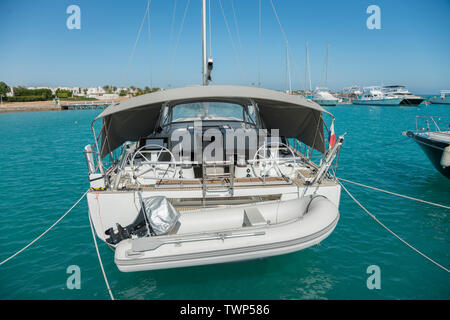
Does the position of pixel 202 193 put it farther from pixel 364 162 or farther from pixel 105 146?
pixel 364 162

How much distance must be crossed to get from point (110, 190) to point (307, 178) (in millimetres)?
3507

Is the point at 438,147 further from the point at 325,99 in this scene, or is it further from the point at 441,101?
the point at 441,101

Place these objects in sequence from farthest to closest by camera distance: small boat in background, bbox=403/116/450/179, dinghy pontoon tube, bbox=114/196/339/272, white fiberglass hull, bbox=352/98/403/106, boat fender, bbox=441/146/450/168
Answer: white fiberglass hull, bbox=352/98/403/106 < small boat in background, bbox=403/116/450/179 < boat fender, bbox=441/146/450/168 < dinghy pontoon tube, bbox=114/196/339/272

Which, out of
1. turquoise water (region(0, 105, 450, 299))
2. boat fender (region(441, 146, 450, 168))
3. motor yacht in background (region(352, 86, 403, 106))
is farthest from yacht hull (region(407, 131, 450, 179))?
motor yacht in background (region(352, 86, 403, 106))

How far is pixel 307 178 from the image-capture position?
5.07m

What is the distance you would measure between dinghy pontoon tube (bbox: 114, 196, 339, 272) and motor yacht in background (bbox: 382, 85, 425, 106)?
212ft

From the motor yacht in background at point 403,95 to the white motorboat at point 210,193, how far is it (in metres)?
62.3

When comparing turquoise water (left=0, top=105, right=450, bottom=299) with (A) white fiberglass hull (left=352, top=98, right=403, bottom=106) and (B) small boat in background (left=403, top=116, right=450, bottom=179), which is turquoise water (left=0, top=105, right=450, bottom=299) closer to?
(B) small boat in background (left=403, top=116, right=450, bottom=179)

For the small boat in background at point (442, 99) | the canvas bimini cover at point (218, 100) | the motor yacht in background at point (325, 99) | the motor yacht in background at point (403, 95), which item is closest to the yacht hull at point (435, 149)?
the canvas bimini cover at point (218, 100)

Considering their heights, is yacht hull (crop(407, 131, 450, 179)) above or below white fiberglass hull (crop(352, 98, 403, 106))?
below

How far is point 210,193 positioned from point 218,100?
3.81m

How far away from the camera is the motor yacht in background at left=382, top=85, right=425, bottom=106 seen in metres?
55.9

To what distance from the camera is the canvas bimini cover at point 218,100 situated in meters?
4.62
